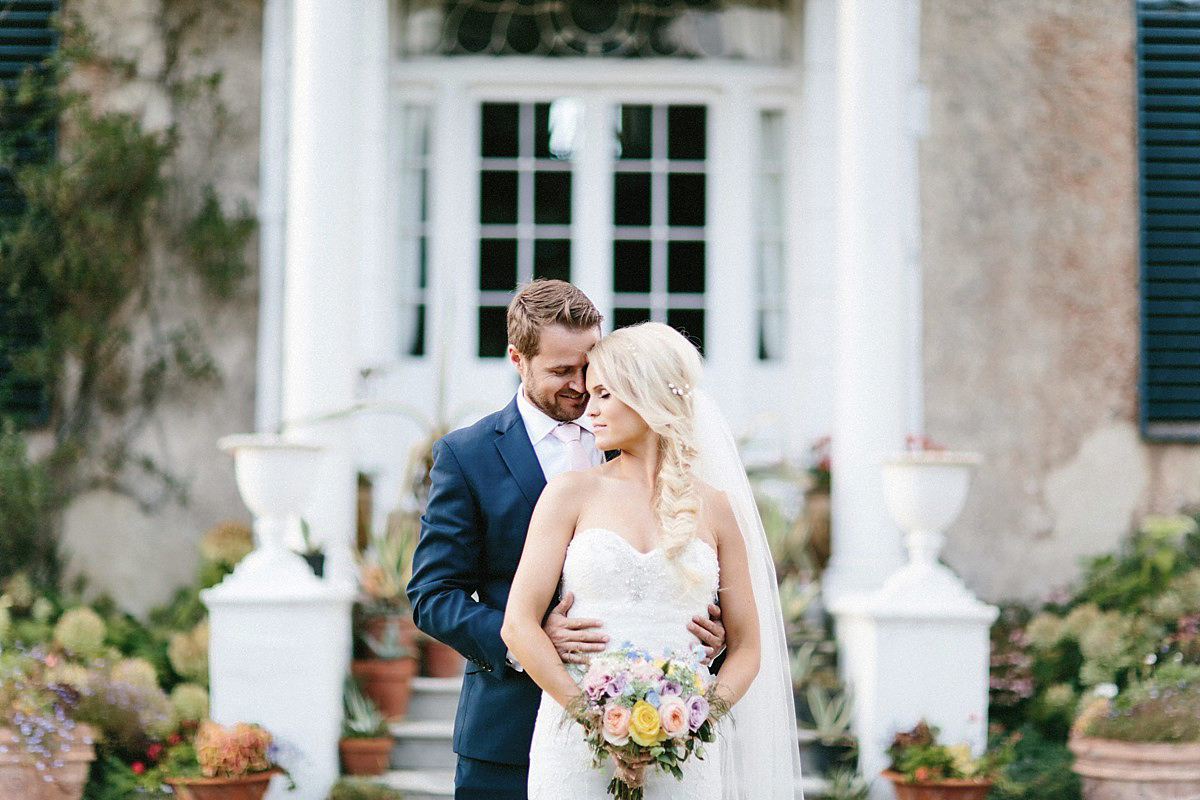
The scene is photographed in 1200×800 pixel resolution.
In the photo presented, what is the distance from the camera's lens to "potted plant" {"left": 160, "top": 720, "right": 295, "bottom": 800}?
530 cm

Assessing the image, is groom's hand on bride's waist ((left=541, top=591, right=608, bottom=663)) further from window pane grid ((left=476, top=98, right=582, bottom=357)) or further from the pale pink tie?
window pane grid ((left=476, top=98, right=582, bottom=357))

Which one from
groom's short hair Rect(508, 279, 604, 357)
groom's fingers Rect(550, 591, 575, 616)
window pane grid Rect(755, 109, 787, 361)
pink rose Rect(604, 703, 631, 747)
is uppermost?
window pane grid Rect(755, 109, 787, 361)

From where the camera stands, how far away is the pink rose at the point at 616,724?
→ 2490 mm

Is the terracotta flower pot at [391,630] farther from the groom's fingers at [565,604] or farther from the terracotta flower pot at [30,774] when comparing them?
the groom's fingers at [565,604]

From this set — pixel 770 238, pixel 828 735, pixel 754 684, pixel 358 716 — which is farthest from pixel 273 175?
pixel 754 684

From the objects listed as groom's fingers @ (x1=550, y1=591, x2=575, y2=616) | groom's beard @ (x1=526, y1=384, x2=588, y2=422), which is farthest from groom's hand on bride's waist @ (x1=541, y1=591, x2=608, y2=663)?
groom's beard @ (x1=526, y1=384, x2=588, y2=422)

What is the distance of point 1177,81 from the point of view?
7.64 meters

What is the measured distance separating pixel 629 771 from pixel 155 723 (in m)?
3.59

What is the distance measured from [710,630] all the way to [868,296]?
13.2ft

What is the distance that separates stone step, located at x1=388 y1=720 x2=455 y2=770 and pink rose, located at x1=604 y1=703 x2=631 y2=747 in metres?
3.63

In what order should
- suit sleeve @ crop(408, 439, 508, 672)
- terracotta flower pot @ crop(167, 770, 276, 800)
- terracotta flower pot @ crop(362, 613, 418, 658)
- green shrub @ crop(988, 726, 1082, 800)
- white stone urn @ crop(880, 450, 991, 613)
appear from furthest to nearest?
terracotta flower pot @ crop(362, 613, 418, 658) → white stone urn @ crop(880, 450, 991, 613) → green shrub @ crop(988, 726, 1082, 800) → terracotta flower pot @ crop(167, 770, 276, 800) → suit sleeve @ crop(408, 439, 508, 672)

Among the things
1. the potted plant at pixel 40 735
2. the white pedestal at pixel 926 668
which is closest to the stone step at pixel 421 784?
the potted plant at pixel 40 735

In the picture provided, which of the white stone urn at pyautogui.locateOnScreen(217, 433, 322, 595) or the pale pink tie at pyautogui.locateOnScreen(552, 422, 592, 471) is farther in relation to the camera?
the white stone urn at pyautogui.locateOnScreen(217, 433, 322, 595)

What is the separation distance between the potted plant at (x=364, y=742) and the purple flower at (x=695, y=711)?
139 inches
